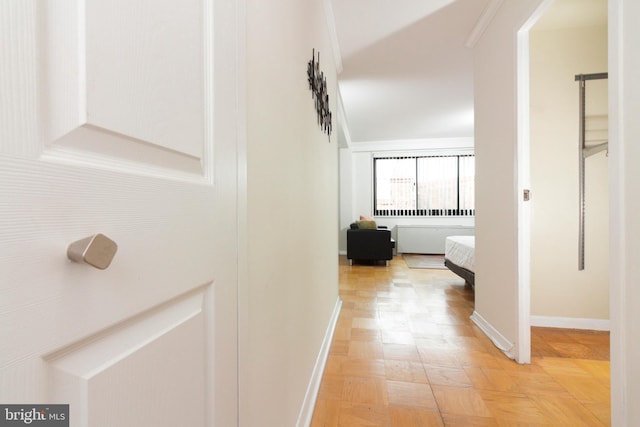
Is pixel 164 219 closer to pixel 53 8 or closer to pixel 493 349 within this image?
pixel 53 8

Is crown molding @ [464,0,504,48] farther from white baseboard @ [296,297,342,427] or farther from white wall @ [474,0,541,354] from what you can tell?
white baseboard @ [296,297,342,427]

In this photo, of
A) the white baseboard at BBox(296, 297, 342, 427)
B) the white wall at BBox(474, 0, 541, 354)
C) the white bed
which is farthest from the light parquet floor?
the white bed

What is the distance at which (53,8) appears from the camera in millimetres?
279

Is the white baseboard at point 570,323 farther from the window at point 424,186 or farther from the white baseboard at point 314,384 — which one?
the window at point 424,186

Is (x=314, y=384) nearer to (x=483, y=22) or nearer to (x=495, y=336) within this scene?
(x=495, y=336)

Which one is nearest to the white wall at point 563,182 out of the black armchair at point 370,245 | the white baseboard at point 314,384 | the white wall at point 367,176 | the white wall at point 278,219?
the white baseboard at point 314,384

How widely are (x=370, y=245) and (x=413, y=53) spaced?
10.2 ft

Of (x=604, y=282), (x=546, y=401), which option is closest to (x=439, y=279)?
(x=604, y=282)

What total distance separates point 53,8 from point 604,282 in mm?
3425

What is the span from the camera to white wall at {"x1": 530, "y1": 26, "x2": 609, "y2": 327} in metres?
2.43

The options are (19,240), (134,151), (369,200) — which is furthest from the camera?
(369,200)

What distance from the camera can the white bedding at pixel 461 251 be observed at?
3324 millimetres

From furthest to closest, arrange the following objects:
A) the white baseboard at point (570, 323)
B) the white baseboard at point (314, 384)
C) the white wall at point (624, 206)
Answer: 1. the white baseboard at point (570, 323)
2. the white baseboard at point (314, 384)
3. the white wall at point (624, 206)

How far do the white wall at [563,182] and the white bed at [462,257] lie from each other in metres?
0.79
